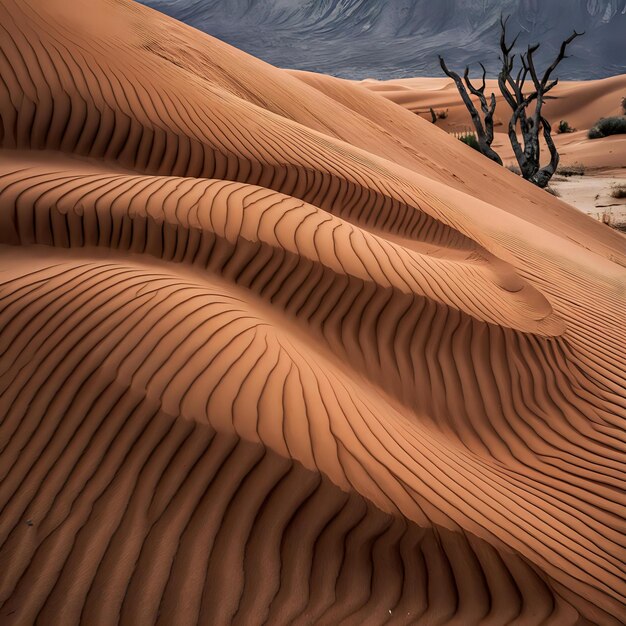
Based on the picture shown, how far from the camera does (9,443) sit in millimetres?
2740

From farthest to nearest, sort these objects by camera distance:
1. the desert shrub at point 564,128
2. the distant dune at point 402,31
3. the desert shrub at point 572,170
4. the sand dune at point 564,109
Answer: the distant dune at point 402,31 < the desert shrub at point 564,128 < the sand dune at point 564,109 < the desert shrub at point 572,170

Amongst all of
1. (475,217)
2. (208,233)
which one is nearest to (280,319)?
(208,233)

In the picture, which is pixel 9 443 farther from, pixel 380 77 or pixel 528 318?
pixel 380 77

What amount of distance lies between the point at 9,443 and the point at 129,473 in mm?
633

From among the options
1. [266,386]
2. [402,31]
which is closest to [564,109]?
[266,386]

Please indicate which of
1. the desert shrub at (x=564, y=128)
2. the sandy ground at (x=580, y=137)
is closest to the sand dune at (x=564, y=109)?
the sandy ground at (x=580, y=137)

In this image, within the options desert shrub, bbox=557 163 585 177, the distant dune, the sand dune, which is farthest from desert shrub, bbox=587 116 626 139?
the distant dune

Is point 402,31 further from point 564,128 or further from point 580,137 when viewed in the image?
point 580,137

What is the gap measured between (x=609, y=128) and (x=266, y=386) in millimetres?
25799

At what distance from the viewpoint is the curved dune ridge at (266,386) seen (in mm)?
2283

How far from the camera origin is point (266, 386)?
2963mm

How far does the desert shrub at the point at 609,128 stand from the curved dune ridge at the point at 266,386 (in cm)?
2038

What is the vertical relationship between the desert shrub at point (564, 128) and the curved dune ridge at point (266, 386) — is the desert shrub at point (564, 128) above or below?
above

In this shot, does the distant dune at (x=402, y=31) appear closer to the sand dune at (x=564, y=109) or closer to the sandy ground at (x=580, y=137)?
the sandy ground at (x=580, y=137)
